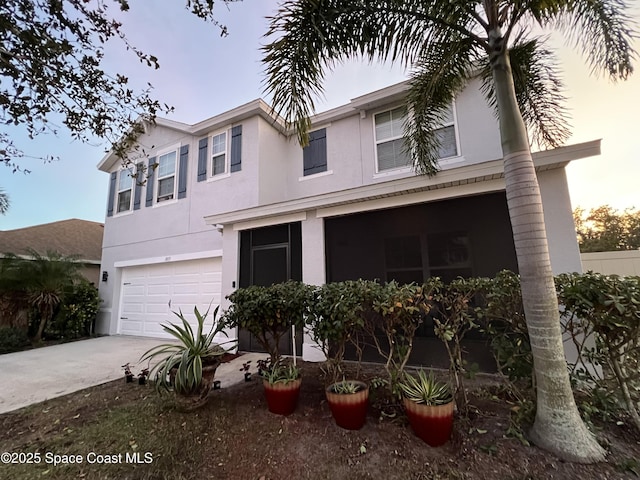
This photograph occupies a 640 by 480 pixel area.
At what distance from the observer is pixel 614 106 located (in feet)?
17.6

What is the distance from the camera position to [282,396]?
11.1 feet

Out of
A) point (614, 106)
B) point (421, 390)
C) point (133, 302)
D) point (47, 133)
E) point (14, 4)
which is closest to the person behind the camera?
point (421, 390)

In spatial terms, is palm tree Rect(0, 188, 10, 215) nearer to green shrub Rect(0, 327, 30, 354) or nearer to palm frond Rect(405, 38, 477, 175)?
green shrub Rect(0, 327, 30, 354)

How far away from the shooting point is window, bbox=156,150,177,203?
10220mm

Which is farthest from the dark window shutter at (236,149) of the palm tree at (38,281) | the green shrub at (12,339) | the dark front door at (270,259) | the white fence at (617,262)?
the white fence at (617,262)

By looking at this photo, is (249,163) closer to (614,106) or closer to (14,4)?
(14,4)

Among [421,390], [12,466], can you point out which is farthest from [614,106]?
[12,466]

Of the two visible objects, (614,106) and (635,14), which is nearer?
(635,14)

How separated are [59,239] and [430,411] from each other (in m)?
17.5

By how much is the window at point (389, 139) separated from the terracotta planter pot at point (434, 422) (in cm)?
636

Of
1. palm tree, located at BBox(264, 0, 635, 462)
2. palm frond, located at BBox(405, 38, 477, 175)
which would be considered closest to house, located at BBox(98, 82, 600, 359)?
palm frond, located at BBox(405, 38, 477, 175)

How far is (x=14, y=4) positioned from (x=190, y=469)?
594cm

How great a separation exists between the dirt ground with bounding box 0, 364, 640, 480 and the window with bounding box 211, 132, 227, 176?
23.5ft

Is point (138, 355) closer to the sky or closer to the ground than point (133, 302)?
closer to the ground
